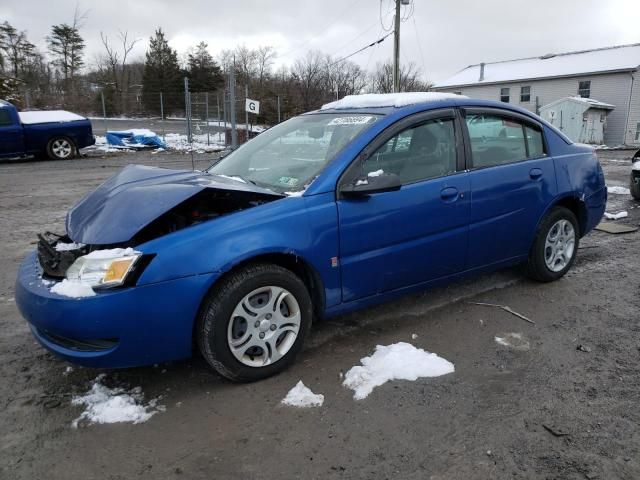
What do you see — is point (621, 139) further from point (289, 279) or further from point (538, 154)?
point (289, 279)

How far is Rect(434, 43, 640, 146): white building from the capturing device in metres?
30.4

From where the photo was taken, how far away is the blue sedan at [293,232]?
257cm

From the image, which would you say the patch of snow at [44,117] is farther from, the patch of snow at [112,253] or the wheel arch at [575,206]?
the wheel arch at [575,206]

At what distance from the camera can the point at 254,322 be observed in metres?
2.84

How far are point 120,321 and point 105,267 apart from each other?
292mm

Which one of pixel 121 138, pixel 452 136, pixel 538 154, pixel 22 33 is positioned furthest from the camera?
pixel 22 33

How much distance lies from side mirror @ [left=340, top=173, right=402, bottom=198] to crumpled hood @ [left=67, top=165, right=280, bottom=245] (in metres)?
0.45

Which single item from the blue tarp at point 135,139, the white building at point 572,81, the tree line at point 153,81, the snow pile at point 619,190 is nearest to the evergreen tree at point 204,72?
the tree line at point 153,81

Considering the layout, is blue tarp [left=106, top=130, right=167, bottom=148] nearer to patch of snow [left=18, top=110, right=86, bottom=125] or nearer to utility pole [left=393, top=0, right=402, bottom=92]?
patch of snow [left=18, top=110, right=86, bottom=125]

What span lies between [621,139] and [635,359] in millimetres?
32703

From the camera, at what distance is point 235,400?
2754 mm

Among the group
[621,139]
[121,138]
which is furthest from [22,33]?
[621,139]

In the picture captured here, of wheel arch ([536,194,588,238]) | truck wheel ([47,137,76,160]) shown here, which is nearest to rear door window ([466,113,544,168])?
wheel arch ([536,194,588,238])

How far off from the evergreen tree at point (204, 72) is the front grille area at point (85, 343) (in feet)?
167
